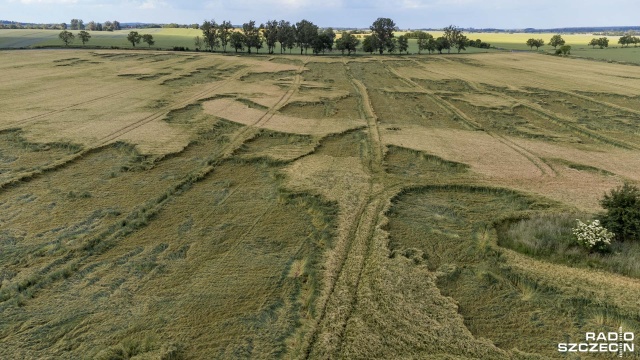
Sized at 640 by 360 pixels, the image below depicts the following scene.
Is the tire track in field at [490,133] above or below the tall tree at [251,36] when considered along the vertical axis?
Answer: below

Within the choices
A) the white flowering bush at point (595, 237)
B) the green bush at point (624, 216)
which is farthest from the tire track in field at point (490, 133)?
the white flowering bush at point (595, 237)

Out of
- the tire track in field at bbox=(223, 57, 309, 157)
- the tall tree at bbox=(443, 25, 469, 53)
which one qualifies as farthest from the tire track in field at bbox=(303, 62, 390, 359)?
the tall tree at bbox=(443, 25, 469, 53)

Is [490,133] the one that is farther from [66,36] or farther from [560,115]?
[66,36]

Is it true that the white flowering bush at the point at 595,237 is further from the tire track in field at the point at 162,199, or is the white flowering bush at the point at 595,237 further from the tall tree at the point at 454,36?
the tall tree at the point at 454,36

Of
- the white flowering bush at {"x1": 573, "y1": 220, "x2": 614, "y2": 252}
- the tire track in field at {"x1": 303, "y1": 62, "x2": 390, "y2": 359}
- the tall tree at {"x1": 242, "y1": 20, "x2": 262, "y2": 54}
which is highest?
the tall tree at {"x1": 242, "y1": 20, "x2": 262, "y2": 54}

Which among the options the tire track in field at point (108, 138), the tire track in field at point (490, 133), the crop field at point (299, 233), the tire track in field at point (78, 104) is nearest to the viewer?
the crop field at point (299, 233)

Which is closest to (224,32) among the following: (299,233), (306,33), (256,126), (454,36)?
(306,33)

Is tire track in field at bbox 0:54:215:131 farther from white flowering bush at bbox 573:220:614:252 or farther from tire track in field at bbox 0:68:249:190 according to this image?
white flowering bush at bbox 573:220:614:252

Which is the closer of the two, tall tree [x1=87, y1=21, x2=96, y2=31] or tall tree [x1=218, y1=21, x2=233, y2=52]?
tall tree [x1=218, y1=21, x2=233, y2=52]
